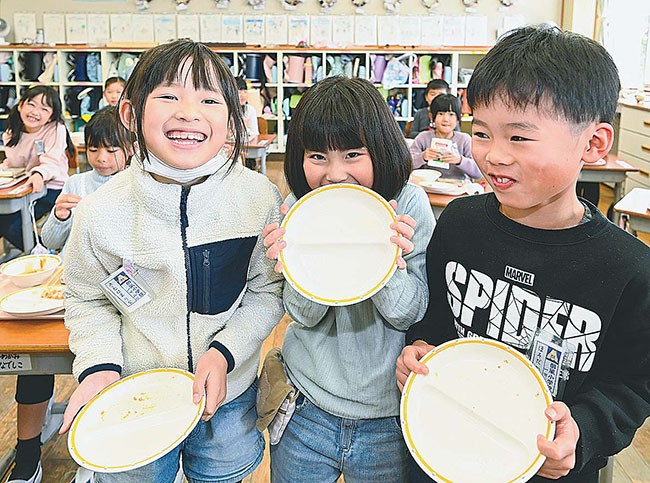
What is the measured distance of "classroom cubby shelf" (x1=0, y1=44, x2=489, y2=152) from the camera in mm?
8180

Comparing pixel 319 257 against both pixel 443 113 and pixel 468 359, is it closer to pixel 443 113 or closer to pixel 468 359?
pixel 468 359

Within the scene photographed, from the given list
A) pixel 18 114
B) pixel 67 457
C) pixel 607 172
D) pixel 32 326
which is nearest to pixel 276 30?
pixel 18 114

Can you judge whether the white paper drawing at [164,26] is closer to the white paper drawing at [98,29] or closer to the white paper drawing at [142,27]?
the white paper drawing at [142,27]

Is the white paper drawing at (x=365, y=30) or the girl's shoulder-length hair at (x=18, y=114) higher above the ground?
the white paper drawing at (x=365, y=30)

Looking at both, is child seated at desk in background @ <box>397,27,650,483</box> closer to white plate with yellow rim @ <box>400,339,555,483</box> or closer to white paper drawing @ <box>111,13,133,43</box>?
white plate with yellow rim @ <box>400,339,555,483</box>

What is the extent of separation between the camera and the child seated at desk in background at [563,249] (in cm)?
101

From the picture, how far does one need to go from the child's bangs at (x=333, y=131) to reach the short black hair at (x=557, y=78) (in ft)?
0.87

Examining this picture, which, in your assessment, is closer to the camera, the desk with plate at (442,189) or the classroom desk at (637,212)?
the classroom desk at (637,212)

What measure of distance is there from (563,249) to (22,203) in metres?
3.38

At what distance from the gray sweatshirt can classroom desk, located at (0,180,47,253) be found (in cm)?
282

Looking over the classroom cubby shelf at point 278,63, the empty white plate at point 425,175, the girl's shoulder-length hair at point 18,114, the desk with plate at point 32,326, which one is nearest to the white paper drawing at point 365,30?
the classroom cubby shelf at point 278,63

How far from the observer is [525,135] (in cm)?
101

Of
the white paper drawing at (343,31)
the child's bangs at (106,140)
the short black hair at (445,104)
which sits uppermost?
the white paper drawing at (343,31)

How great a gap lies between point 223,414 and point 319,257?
1.41ft
